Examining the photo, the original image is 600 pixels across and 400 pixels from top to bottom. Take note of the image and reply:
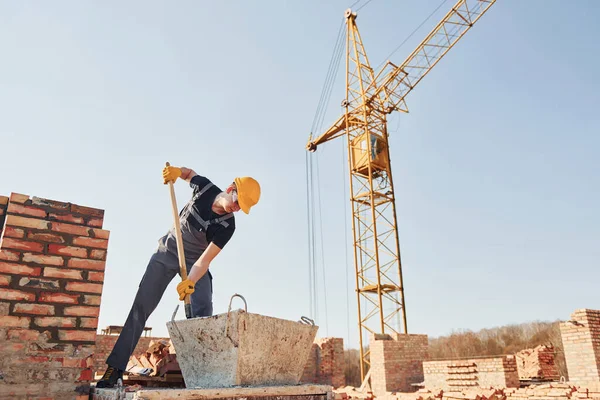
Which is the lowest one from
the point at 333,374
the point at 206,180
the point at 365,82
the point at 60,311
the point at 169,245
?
the point at 333,374

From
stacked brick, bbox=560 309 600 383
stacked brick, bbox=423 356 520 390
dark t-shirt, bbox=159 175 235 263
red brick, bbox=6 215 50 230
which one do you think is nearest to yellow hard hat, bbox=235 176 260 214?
dark t-shirt, bbox=159 175 235 263

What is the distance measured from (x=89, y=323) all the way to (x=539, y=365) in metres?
12.4

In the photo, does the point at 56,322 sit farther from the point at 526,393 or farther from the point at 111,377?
the point at 526,393

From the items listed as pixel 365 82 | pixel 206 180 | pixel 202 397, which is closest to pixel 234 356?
pixel 202 397

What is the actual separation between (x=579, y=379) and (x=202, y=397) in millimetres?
10274

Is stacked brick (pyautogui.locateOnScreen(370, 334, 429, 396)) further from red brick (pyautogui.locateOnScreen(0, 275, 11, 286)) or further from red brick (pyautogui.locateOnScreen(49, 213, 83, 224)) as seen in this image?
red brick (pyautogui.locateOnScreen(0, 275, 11, 286))

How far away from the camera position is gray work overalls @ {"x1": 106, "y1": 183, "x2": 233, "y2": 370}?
2742 mm

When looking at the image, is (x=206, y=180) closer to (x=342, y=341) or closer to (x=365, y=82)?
(x=342, y=341)

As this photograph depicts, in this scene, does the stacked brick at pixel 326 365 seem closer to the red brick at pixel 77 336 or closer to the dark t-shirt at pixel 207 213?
the dark t-shirt at pixel 207 213

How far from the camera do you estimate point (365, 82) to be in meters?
18.6

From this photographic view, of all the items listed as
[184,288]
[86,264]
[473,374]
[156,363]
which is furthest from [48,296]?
[473,374]

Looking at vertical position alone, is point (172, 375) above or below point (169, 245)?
below

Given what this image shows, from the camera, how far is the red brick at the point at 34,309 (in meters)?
2.54

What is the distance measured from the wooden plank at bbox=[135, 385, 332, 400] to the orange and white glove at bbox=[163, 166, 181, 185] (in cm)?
160
